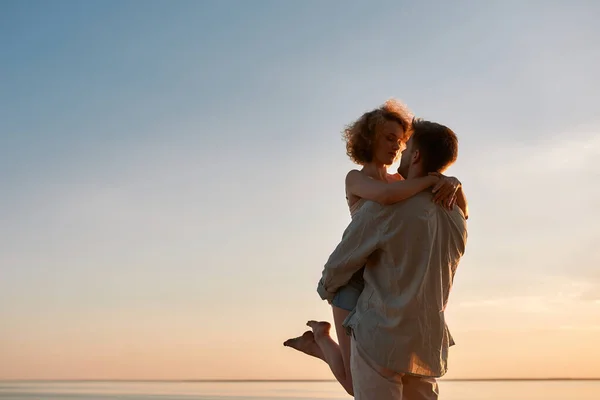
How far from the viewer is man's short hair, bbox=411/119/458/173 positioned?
2783 mm

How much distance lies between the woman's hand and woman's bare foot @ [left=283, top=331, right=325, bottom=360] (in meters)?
1.05

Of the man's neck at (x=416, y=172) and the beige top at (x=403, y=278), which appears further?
the man's neck at (x=416, y=172)

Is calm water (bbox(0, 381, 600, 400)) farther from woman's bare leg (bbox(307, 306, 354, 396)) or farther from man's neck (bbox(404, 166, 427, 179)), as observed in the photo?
man's neck (bbox(404, 166, 427, 179))

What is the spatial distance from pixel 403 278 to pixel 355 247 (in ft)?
0.73

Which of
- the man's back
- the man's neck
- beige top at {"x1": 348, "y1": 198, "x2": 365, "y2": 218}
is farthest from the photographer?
beige top at {"x1": 348, "y1": 198, "x2": 365, "y2": 218}

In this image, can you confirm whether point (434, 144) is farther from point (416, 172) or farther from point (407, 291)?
point (407, 291)

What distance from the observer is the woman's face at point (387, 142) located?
3.53m

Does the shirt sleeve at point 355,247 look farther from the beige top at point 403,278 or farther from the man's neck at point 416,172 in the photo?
the man's neck at point 416,172

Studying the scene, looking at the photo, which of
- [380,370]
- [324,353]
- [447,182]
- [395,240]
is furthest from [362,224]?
[324,353]

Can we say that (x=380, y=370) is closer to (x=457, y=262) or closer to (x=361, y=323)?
(x=361, y=323)

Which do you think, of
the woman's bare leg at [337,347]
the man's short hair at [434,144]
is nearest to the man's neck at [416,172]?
the man's short hair at [434,144]

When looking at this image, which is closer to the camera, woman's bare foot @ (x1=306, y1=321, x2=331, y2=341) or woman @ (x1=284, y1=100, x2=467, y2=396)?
woman @ (x1=284, y1=100, x2=467, y2=396)

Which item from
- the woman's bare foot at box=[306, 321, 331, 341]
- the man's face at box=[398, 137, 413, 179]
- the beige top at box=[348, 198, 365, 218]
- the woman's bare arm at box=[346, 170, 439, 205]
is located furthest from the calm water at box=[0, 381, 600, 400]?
the woman's bare arm at box=[346, 170, 439, 205]

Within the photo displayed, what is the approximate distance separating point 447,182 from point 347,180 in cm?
71
